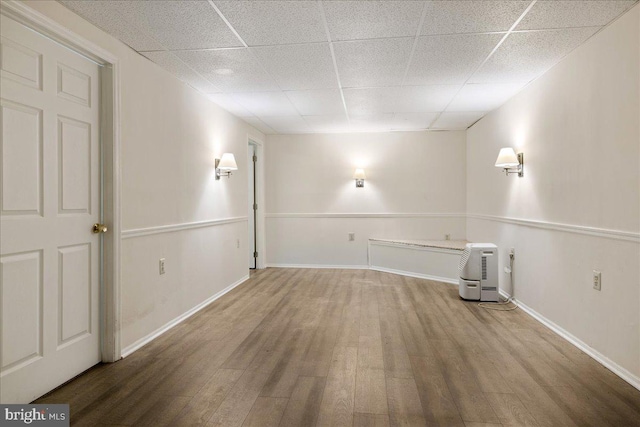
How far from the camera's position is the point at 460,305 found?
404cm

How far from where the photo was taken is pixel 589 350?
2676 millimetres

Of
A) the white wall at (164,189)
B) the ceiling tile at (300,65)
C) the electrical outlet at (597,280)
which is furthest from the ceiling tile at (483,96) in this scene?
the white wall at (164,189)

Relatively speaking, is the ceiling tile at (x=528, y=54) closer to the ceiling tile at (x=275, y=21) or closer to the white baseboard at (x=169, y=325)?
the ceiling tile at (x=275, y=21)

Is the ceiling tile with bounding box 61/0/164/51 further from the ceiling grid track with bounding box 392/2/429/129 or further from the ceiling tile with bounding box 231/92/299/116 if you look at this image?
the ceiling grid track with bounding box 392/2/429/129

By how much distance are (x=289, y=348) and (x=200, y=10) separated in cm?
241

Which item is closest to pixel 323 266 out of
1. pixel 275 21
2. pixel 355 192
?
pixel 355 192

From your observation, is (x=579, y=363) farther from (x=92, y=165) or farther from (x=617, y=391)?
(x=92, y=165)

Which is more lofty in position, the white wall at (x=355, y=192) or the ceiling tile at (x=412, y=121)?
the ceiling tile at (x=412, y=121)

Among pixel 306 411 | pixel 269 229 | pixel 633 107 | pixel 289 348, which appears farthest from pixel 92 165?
pixel 269 229

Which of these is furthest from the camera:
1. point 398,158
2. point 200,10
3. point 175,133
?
point 398,158

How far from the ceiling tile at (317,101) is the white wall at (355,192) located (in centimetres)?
156

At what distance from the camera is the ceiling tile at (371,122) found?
5.18 metres
